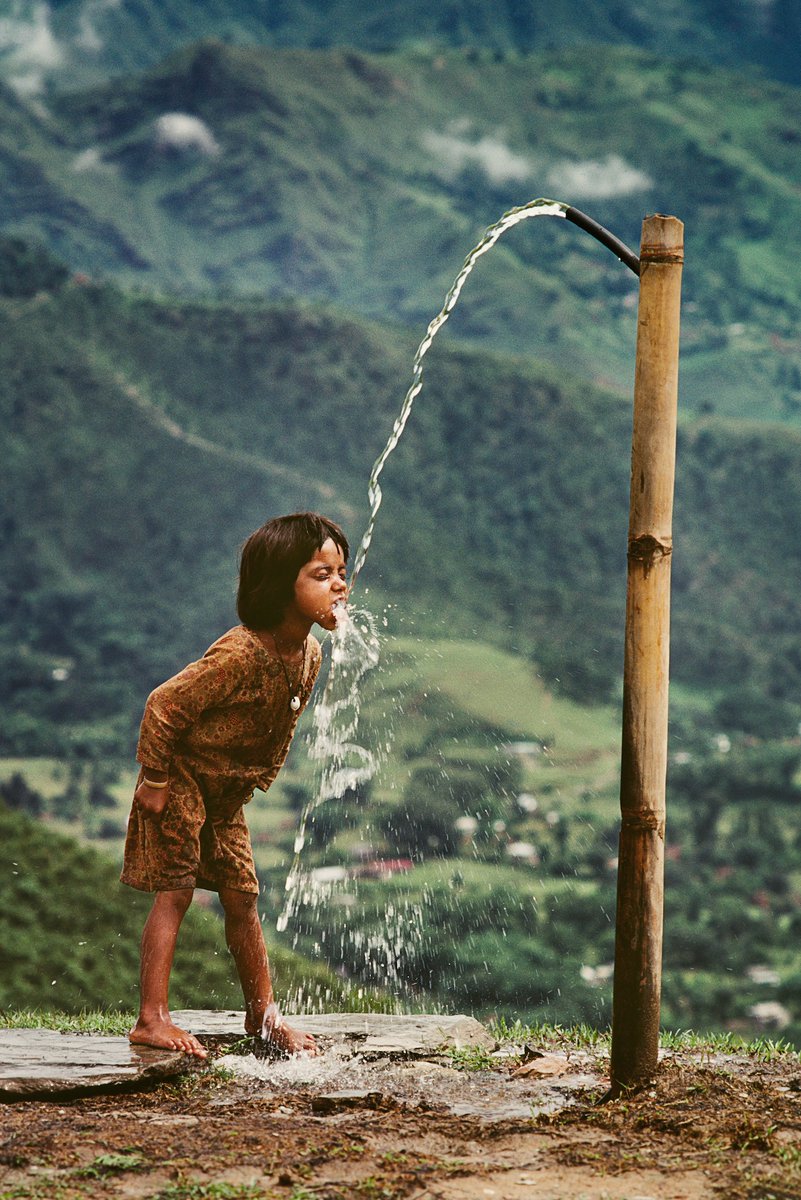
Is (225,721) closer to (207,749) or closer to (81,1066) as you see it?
(207,749)

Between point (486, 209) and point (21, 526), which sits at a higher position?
point (486, 209)

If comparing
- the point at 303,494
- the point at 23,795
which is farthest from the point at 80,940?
the point at 303,494

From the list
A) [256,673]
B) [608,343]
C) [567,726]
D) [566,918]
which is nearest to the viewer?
[256,673]

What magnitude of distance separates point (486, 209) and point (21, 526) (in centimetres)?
8905

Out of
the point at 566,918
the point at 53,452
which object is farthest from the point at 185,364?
the point at 566,918

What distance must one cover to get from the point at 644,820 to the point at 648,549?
28.7 inches

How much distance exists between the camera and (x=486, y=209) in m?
153

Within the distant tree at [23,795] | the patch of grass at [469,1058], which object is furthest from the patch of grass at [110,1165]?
the distant tree at [23,795]

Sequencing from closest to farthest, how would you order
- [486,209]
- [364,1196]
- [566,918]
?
1. [364,1196]
2. [566,918]
3. [486,209]

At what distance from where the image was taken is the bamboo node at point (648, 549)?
3.99 metres

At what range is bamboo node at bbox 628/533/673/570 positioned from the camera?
3.99 m

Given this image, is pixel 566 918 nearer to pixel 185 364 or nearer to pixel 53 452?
pixel 53 452

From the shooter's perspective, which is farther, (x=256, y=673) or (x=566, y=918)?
(x=566, y=918)

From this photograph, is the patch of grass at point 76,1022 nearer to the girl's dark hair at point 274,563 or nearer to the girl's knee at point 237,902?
the girl's knee at point 237,902
